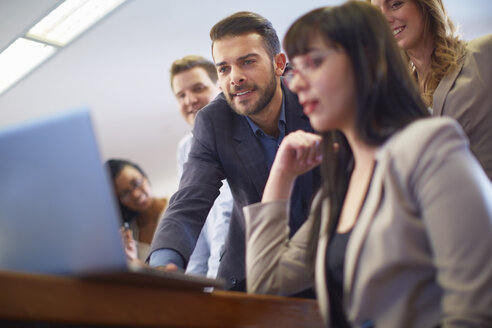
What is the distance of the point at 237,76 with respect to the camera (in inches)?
80.1

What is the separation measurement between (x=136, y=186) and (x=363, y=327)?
2818 millimetres

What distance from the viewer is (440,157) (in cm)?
86

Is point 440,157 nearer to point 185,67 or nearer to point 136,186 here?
point 185,67

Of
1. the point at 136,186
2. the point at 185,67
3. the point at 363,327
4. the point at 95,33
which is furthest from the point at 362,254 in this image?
the point at 95,33

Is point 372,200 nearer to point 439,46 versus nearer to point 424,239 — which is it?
point 424,239

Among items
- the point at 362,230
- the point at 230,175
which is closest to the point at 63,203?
the point at 362,230

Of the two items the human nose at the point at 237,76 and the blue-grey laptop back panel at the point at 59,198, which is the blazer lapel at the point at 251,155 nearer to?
the human nose at the point at 237,76

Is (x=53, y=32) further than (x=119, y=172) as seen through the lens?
No

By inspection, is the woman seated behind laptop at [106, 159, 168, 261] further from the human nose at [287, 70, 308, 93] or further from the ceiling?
the human nose at [287, 70, 308, 93]

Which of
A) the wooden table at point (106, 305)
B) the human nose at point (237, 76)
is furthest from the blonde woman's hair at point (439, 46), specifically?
the wooden table at point (106, 305)

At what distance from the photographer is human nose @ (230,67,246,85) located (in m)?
2.02

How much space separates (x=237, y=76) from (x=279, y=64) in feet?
0.85

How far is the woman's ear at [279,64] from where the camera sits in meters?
2.18

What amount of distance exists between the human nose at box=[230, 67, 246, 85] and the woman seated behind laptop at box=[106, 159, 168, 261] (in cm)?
172
